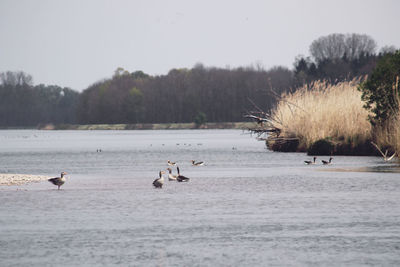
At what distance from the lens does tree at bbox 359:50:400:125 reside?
117ft

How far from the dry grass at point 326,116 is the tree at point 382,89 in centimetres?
78

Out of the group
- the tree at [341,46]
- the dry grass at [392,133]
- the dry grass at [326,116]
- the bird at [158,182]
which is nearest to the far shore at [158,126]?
the tree at [341,46]

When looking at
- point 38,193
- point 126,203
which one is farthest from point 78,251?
point 38,193

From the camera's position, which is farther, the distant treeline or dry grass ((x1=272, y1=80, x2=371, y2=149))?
the distant treeline

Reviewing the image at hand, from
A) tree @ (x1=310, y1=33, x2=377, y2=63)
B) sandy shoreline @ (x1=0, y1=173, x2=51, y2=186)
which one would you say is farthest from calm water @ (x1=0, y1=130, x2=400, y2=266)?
tree @ (x1=310, y1=33, x2=377, y2=63)

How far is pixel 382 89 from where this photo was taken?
3659cm

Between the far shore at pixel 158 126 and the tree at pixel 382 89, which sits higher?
the tree at pixel 382 89

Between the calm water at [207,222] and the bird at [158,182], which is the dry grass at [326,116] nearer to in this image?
the calm water at [207,222]

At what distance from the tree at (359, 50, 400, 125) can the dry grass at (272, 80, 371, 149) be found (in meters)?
0.78

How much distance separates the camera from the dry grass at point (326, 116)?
37.3 m

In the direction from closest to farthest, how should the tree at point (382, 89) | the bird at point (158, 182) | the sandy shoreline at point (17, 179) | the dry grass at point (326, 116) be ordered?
1. the bird at point (158, 182)
2. the sandy shoreline at point (17, 179)
3. the tree at point (382, 89)
4. the dry grass at point (326, 116)

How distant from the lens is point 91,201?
18.2m

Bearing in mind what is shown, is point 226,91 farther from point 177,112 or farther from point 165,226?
point 165,226

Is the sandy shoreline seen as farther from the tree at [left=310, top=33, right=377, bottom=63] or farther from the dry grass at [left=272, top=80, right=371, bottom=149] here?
the tree at [left=310, top=33, right=377, bottom=63]
